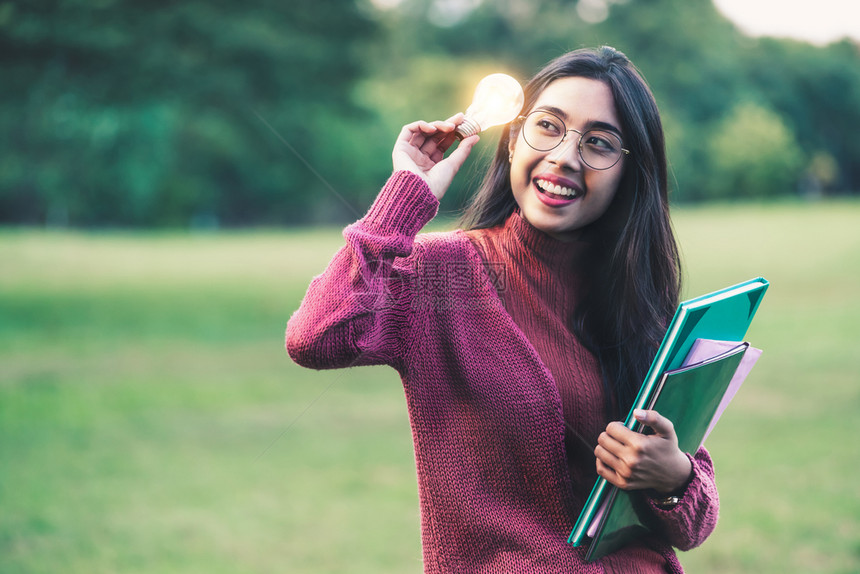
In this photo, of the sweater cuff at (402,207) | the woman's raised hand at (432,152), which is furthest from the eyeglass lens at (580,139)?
the sweater cuff at (402,207)

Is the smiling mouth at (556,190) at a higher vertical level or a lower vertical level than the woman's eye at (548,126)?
lower

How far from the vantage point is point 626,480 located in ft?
4.68

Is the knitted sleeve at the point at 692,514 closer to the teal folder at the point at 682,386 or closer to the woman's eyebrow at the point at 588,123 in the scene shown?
the teal folder at the point at 682,386

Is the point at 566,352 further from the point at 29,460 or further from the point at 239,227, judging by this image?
the point at 239,227

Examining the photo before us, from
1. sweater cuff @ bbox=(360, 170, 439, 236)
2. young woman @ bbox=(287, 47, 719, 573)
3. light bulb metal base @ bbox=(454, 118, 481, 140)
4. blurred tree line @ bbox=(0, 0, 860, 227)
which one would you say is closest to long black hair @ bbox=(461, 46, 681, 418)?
young woman @ bbox=(287, 47, 719, 573)

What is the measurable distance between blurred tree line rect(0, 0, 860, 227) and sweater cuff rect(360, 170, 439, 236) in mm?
3306

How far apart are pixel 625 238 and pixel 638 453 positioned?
0.50 metres

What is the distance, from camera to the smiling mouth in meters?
1.63

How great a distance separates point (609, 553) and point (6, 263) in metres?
15.0

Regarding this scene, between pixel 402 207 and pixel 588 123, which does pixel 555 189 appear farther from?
pixel 402 207

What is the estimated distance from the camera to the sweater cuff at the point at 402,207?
1494 millimetres

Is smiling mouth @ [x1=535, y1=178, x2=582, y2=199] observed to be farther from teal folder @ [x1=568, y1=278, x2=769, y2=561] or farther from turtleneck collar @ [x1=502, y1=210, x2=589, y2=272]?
teal folder @ [x1=568, y1=278, x2=769, y2=561]

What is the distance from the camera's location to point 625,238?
1733mm

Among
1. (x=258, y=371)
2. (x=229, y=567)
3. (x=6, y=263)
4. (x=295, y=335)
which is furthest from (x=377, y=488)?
(x=6, y=263)
